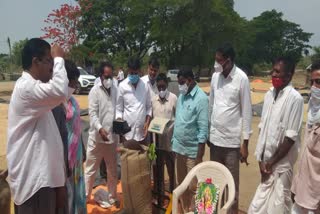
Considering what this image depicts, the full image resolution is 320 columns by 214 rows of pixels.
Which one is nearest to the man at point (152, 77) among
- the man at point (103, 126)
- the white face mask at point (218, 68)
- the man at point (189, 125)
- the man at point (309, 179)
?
the man at point (103, 126)

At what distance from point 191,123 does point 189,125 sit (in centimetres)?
3

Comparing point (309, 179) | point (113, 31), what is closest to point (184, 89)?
point (309, 179)

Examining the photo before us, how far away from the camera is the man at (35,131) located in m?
2.45

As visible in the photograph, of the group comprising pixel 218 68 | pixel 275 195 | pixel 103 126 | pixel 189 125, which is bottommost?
pixel 275 195

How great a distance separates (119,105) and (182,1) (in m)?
33.7

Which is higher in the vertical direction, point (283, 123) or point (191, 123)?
point (283, 123)

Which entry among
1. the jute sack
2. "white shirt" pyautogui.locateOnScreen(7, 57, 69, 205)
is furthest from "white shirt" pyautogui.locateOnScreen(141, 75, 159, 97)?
"white shirt" pyautogui.locateOnScreen(7, 57, 69, 205)

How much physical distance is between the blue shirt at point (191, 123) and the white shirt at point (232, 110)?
0.14 m

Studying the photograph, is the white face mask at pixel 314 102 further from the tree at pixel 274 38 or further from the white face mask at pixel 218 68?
the tree at pixel 274 38

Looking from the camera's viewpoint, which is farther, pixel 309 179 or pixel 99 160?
pixel 99 160

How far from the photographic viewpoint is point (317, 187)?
3090 mm

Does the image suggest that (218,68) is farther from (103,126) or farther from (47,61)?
(47,61)

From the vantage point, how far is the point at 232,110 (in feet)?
12.7

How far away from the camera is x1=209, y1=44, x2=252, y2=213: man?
12.6ft
